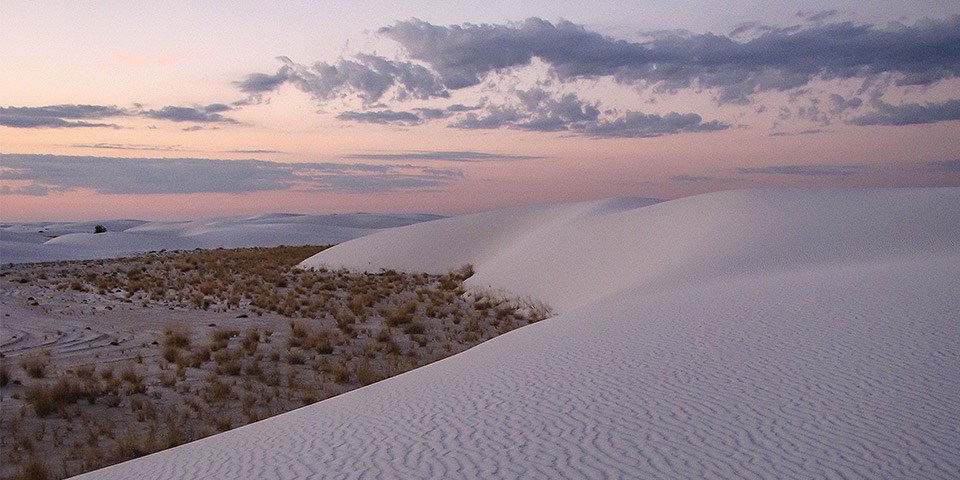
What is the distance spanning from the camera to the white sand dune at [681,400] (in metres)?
4.55

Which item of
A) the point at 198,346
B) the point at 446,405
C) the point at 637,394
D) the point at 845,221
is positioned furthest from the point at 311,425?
the point at 845,221

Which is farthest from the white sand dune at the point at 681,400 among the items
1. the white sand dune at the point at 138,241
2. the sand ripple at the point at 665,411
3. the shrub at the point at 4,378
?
the white sand dune at the point at 138,241

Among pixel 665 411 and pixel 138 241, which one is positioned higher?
pixel 665 411

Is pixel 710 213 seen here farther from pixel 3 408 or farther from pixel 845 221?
pixel 3 408

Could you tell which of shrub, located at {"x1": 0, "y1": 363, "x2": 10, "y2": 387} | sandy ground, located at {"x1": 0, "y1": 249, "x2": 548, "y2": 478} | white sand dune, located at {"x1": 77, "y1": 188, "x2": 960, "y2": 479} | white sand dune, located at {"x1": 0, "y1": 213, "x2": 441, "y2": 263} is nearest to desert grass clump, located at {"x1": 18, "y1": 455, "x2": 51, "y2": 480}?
sandy ground, located at {"x1": 0, "y1": 249, "x2": 548, "y2": 478}

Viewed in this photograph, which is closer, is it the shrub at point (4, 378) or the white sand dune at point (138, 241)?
the shrub at point (4, 378)

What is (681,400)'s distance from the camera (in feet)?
19.2

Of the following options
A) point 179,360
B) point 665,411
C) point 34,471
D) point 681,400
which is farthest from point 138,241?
point 665,411

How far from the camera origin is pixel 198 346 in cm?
1330

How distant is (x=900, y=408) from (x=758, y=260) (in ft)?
41.1

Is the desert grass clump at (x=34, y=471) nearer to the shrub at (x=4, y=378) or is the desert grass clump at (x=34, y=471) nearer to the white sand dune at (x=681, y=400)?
the white sand dune at (x=681, y=400)

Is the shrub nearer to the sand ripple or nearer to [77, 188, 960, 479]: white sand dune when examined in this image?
[77, 188, 960, 479]: white sand dune

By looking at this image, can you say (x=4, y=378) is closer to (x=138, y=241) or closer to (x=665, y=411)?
(x=665, y=411)

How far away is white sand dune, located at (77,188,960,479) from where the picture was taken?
14.9ft
